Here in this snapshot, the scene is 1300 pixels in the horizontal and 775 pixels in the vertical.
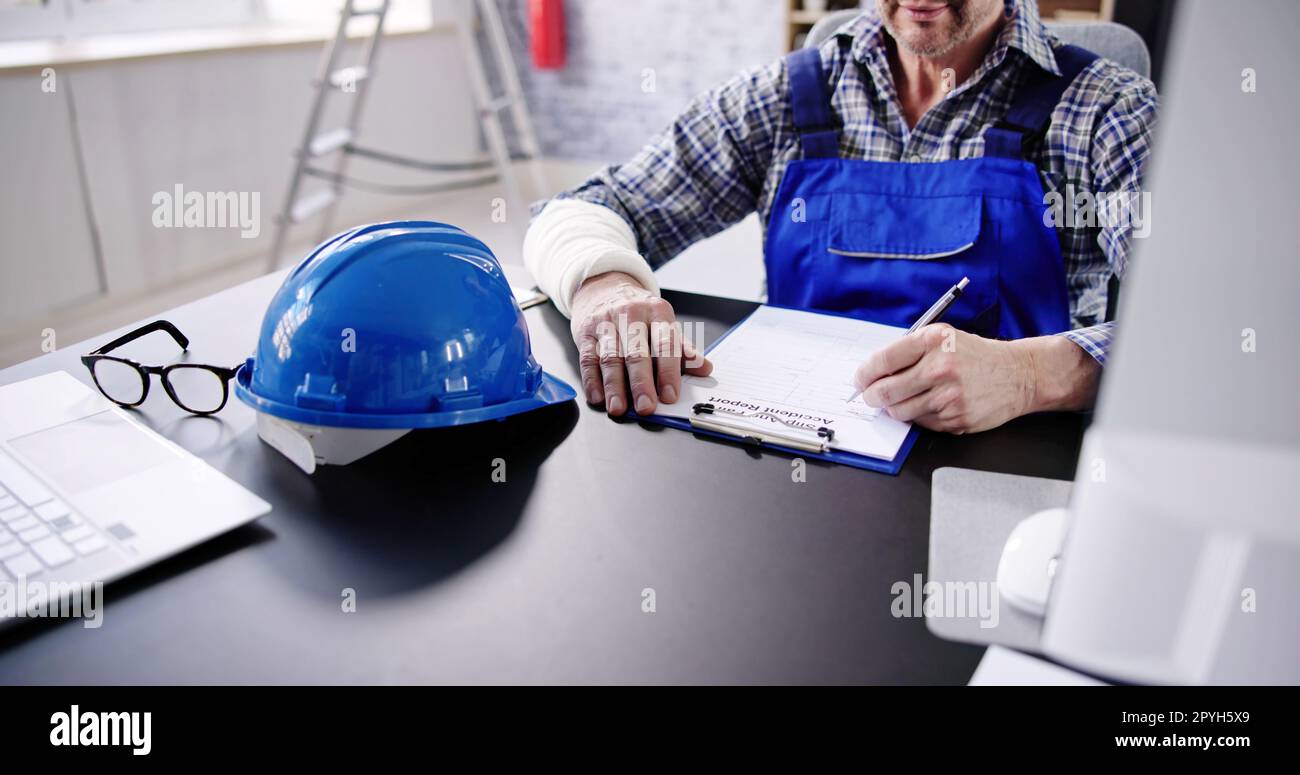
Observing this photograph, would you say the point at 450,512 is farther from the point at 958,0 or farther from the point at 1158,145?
the point at 958,0

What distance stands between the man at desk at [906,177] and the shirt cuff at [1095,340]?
0.21ft

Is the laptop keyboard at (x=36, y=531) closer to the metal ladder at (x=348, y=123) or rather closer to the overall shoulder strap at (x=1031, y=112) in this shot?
the overall shoulder strap at (x=1031, y=112)

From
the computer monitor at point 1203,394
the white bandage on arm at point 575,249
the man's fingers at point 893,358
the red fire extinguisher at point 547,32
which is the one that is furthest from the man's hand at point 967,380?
the red fire extinguisher at point 547,32

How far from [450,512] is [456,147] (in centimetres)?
387

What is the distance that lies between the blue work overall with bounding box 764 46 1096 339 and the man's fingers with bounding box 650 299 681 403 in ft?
1.20

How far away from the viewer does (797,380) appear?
923 millimetres

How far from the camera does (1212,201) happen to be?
0.32m

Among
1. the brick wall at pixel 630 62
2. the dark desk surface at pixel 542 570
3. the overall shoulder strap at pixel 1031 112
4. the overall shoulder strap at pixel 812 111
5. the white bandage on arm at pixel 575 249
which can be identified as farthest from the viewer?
the brick wall at pixel 630 62

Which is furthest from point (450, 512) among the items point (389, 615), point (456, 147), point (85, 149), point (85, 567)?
point (456, 147)

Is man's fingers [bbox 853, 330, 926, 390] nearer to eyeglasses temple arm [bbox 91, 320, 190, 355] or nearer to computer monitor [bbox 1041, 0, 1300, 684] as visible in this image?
computer monitor [bbox 1041, 0, 1300, 684]

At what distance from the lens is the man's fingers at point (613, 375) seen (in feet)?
2.86

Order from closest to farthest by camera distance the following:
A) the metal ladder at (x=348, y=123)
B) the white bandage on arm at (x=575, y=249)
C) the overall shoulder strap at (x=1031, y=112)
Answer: the white bandage on arm at (x=575, y=249) → the overall shoulder strap at (x=1031, y=112) → the metal ladder at (x=348, y=123)

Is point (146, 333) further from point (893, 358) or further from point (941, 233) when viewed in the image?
point (941, 233)
